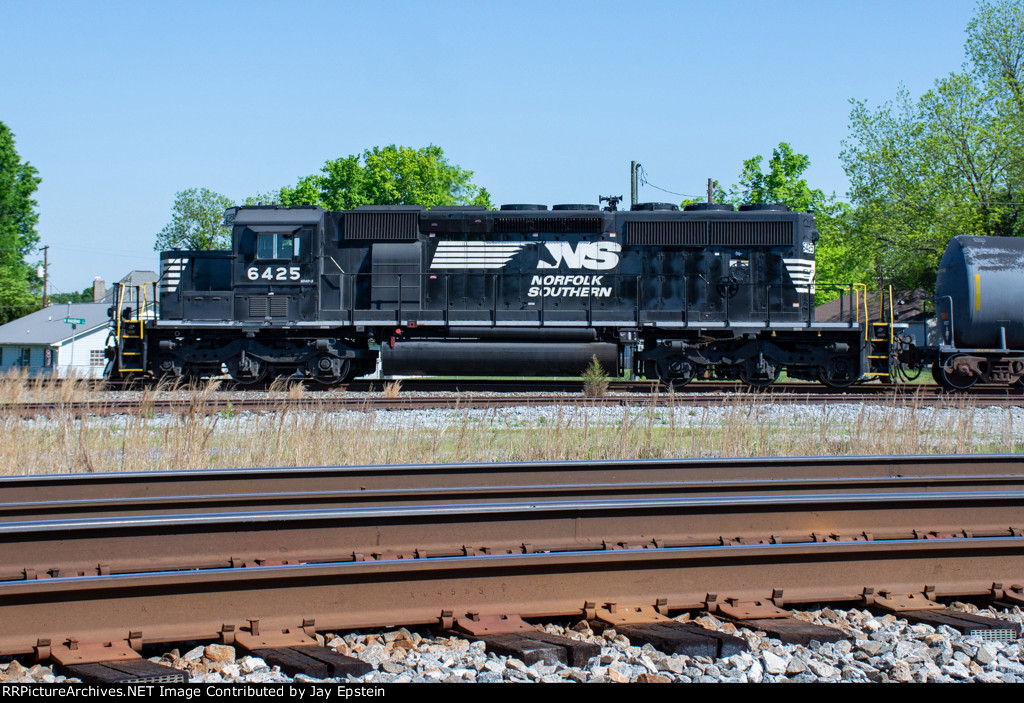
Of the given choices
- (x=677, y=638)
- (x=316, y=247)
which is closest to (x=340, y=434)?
(x=677, y=638)

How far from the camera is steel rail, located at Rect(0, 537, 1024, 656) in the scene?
3.56 meters

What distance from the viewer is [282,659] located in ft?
11.1

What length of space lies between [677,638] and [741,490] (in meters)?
3.04

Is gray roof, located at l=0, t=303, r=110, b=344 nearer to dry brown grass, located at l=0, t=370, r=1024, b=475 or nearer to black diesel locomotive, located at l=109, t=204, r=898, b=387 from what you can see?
black diesel locomotive, located at l=109, t=204, r=898, b=387

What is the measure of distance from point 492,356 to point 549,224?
270cm

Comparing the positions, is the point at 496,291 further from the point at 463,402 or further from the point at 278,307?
the point at 278,307

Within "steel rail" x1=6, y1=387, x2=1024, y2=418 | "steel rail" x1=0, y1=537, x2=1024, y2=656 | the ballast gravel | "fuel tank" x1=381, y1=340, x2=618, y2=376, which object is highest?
"fuel tank" x1=381, y1=340, x2=618, y2=376

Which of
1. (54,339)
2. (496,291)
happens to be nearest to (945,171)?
(496,291)

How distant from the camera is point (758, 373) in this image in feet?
51.9

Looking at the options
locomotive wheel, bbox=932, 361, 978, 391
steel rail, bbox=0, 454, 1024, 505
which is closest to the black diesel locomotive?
locomotive wheel, bbox=932, 361, 978, 391

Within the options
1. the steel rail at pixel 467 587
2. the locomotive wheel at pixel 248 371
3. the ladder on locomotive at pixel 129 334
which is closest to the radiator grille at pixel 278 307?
the locomotive wheel at pixel 248 371

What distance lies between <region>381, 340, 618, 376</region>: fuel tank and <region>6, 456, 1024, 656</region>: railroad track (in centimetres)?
873

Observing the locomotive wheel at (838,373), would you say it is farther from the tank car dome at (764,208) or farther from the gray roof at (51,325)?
the gray roof at (51,325)

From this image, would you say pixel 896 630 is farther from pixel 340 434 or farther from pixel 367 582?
pixel 340 434
